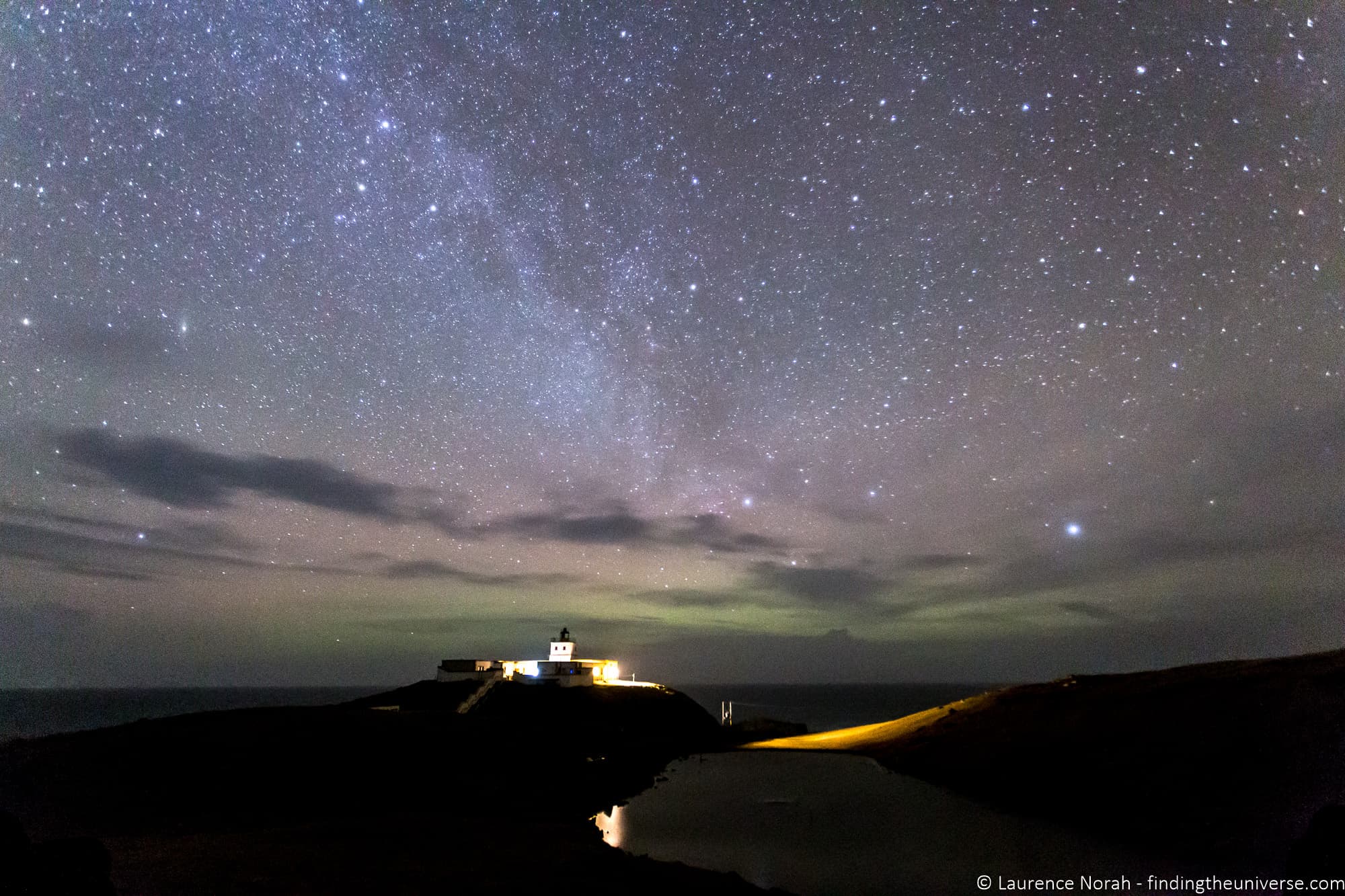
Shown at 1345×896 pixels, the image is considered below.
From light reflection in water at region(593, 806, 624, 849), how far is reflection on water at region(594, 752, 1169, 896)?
7 cm

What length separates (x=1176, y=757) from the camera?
21.7 metres

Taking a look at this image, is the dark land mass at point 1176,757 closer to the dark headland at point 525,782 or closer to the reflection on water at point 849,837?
the dark headland at point 525,782

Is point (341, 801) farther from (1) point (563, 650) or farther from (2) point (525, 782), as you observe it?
(1) point (563, 650)

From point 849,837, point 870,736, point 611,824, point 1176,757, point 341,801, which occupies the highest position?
point 1176,757

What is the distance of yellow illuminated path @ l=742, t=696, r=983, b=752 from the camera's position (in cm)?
3606

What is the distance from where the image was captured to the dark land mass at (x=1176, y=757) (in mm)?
17938

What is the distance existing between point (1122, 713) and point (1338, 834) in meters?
16.2

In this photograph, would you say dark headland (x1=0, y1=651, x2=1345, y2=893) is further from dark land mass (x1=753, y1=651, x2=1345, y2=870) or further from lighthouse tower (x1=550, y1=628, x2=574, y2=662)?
lighthouse tower (x1=550, y1=628, x2=574, y2=662)

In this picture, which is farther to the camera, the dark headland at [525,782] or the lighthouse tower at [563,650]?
the lighthouse tower at [563,650]

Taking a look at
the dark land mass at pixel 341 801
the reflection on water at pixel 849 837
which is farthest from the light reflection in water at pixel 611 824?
the dark land mass at pixel 341 801

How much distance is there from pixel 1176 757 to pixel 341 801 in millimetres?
25773

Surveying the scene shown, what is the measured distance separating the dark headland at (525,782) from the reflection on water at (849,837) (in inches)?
58.7

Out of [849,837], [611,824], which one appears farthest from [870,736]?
[611,824]

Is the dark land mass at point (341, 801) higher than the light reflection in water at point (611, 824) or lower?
higher
